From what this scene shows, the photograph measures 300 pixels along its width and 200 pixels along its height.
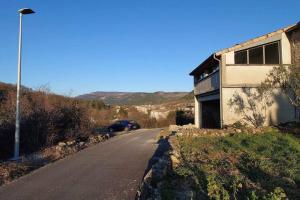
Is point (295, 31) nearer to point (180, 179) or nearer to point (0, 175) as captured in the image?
point (180, 179)

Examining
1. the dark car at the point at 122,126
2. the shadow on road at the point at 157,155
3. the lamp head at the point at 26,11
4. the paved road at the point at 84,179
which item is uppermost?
the lamp head at the point at 26,11

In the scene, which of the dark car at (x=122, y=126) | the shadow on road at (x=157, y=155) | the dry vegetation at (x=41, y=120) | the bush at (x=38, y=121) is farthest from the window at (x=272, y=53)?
the dark car at (x=122, y=126)

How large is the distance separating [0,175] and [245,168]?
7.46m

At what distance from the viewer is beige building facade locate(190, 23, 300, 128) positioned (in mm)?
20250

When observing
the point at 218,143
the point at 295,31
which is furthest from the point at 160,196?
the point at 295,31

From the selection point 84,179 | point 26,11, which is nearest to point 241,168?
point 84,179

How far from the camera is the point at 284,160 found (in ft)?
37.3

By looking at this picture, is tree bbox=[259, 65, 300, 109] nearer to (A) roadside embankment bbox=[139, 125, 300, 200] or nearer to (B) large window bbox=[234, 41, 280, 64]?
(A) roadside embankment bbox=[139, 125, 300, 200]

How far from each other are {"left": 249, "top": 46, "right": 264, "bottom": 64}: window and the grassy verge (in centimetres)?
542

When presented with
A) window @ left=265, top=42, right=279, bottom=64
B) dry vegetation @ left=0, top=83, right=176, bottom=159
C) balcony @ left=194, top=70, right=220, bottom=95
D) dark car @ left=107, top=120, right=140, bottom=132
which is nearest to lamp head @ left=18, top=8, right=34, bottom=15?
dry vegetation @ left=0, top=83, right=176, bottom=159

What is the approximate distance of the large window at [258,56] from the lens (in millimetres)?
20944

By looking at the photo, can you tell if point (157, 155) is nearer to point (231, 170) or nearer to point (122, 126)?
point (231, 170)

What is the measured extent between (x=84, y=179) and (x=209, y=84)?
15.7m

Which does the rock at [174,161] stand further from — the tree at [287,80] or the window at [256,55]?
→ the window at [256,55]
